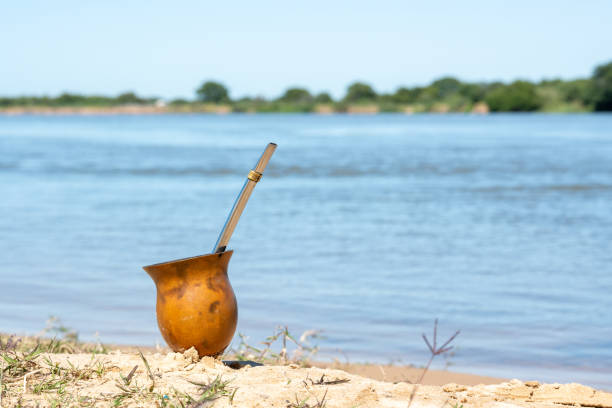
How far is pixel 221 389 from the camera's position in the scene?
3.57 meters

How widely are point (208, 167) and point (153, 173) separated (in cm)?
237

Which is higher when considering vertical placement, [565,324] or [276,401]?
[276,401]

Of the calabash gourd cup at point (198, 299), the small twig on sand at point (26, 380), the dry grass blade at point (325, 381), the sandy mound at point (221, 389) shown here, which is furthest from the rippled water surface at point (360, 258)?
the small twig on sand at point (26, 380)

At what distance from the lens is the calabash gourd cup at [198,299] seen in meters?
4.01

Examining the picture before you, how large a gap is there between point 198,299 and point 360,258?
18.8 feet

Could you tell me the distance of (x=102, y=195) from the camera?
17.7 m

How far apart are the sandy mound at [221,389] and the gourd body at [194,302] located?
0.10 m

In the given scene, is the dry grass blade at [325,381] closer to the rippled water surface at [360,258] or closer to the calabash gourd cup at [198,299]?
the calabash gourd cup at [198,299]

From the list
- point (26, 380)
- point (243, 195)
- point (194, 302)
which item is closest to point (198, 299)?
point (194, 302)

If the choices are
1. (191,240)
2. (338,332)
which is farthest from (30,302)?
(191,240)

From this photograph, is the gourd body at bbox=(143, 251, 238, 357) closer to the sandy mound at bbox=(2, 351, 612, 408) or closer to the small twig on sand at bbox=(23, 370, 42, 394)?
the sandy mound at bbox=(2, 351, 612, 408)

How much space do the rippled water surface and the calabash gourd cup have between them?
2103 millimetres

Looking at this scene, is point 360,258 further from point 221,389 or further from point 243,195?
point 221,389

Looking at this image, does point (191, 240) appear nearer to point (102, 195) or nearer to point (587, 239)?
point (587, 239)
